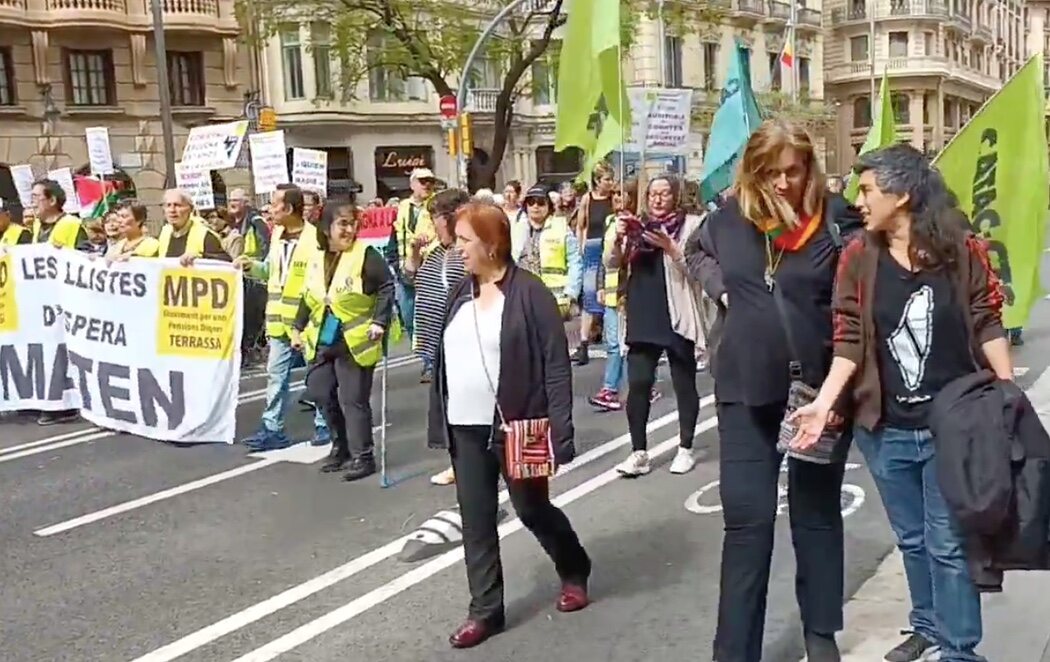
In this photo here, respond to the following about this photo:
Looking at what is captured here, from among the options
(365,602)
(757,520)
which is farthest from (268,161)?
(757,520)

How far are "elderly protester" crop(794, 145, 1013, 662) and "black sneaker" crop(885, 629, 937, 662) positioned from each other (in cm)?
26

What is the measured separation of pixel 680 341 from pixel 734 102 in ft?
6.23

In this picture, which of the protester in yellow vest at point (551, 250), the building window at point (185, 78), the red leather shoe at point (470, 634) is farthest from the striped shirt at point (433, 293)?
the building window at point (185, 78)

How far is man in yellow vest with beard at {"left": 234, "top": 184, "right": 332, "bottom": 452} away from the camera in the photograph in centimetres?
759

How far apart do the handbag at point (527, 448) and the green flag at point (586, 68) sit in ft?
7.85

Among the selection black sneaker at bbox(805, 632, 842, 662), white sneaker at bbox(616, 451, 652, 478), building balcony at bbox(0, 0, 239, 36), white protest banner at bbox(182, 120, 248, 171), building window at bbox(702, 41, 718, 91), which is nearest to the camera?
black sneaker at bbox(805, 632, 842, 662)

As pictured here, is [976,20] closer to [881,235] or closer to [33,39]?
[33,39]

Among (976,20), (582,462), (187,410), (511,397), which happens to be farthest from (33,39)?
(976,20)

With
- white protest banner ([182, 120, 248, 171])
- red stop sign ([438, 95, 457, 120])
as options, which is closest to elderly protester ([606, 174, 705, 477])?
white protest banner ([182, 120, 248, 171])

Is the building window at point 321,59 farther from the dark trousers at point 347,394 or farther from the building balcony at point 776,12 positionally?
the building balcony at point 776,12

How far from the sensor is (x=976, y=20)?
79.6m

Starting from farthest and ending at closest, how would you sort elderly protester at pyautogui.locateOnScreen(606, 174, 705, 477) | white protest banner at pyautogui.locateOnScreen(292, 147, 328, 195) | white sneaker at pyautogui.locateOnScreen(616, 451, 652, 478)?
1. white protest banner at pyautogui.locateOnScreen(292, 147, 328, 195)
2. white sneaker at pyautogui.locateOnScreen(616, 451, 652, 478)
3. elderly protester at pyautogui.locateOnScreen(606, 174, 705, 477)

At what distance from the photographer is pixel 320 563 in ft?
18.2

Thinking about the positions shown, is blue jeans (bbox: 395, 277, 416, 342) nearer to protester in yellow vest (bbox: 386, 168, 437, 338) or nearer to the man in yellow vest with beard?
protester in yellow vest (bbox: 386, 168, 437, 338)
